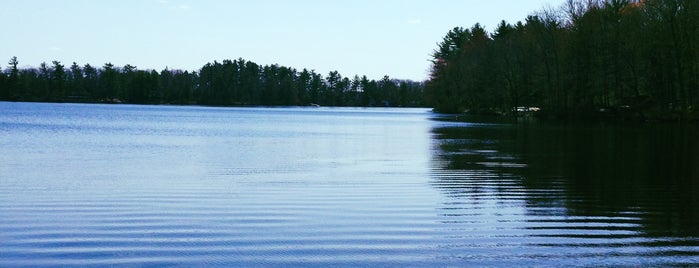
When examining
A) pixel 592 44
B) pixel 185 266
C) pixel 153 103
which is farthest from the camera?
pixel 153 103

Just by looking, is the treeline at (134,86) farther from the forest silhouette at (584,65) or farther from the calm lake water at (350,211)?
the calm lake water at (350,211)

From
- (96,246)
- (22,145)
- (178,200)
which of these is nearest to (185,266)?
(96,246)

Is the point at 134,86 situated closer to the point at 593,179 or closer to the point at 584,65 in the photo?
the point at 584,65

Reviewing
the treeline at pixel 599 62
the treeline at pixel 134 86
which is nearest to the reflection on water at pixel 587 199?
the treeline at pixel 599 62

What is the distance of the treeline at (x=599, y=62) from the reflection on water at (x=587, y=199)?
32813mm

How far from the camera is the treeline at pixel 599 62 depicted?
55.2 meters

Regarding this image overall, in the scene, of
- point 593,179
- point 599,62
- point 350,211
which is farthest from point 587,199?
point 599,62

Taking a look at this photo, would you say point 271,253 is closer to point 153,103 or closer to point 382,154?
point 382,154

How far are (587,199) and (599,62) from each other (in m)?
53.1

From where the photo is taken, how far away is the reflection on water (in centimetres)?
886

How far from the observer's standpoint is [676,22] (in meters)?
54.6

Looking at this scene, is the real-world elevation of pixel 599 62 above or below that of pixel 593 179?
above

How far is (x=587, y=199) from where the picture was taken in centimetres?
1318

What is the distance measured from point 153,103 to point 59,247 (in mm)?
186024
